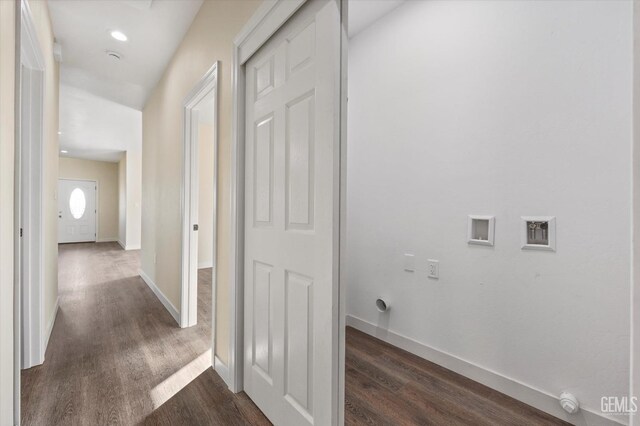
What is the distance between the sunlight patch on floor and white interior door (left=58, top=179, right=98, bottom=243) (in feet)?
30.8

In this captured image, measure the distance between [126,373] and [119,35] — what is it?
9.27 ft

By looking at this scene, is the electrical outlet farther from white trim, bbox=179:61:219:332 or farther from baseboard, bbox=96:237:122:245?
baseboard, bbox=96:237:122:245

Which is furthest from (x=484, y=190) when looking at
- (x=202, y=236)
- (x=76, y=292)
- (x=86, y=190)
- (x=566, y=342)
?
(x=86, y=190)

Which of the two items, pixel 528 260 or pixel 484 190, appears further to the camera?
pixel 484 190

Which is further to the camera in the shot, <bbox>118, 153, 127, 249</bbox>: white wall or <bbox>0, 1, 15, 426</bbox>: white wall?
<bbox>118, 153, 127, 249</bbox>: white wall

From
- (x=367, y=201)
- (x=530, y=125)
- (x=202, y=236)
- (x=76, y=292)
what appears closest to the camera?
(x=530, y=125)

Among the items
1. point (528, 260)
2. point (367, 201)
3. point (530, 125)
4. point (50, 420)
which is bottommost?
point (50, 420)

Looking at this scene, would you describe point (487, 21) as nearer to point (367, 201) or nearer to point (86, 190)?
point (367, 201)

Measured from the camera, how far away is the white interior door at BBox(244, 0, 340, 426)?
1.11 metres

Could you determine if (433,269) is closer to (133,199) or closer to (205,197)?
(205,197)

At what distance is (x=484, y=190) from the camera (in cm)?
181

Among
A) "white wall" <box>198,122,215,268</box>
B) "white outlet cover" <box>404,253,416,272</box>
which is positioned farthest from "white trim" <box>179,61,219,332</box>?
"white wall" <box>198,122,215,268</box>

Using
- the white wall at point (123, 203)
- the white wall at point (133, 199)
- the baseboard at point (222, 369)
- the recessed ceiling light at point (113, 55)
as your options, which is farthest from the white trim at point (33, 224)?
the white wall at point (123, 203)

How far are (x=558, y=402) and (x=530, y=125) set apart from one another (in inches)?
57.2
